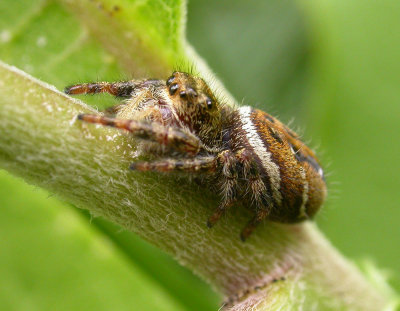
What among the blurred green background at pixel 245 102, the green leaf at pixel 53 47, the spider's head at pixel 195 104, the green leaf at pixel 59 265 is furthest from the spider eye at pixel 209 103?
the green leaf at pixel 59 265

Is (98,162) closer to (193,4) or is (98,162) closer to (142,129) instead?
(142,129)

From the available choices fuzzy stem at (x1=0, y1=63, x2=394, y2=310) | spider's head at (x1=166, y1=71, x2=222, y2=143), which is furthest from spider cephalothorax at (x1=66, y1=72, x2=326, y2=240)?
fuzzy stem at (x1=0, y1=63, x2=394, y2=310)

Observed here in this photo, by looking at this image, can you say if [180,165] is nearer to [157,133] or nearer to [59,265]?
[157,133]

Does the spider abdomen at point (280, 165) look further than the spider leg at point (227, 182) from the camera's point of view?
Yes

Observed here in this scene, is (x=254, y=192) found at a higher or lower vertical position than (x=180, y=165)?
lower

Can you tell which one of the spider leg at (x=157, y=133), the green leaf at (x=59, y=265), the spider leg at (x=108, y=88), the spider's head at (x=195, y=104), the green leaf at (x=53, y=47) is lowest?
the green leaf at (x=59, y=265)

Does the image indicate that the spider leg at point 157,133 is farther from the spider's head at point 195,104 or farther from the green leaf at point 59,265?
→ the green leaf at point 59,265

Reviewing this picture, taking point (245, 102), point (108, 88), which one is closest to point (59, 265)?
point (108, 88)

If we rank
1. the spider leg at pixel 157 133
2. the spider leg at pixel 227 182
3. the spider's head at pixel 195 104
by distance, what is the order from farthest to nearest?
the spider's head at pixel 195 104
the spider leg at pixel 227 182
the spider leg at pixel 157 133
